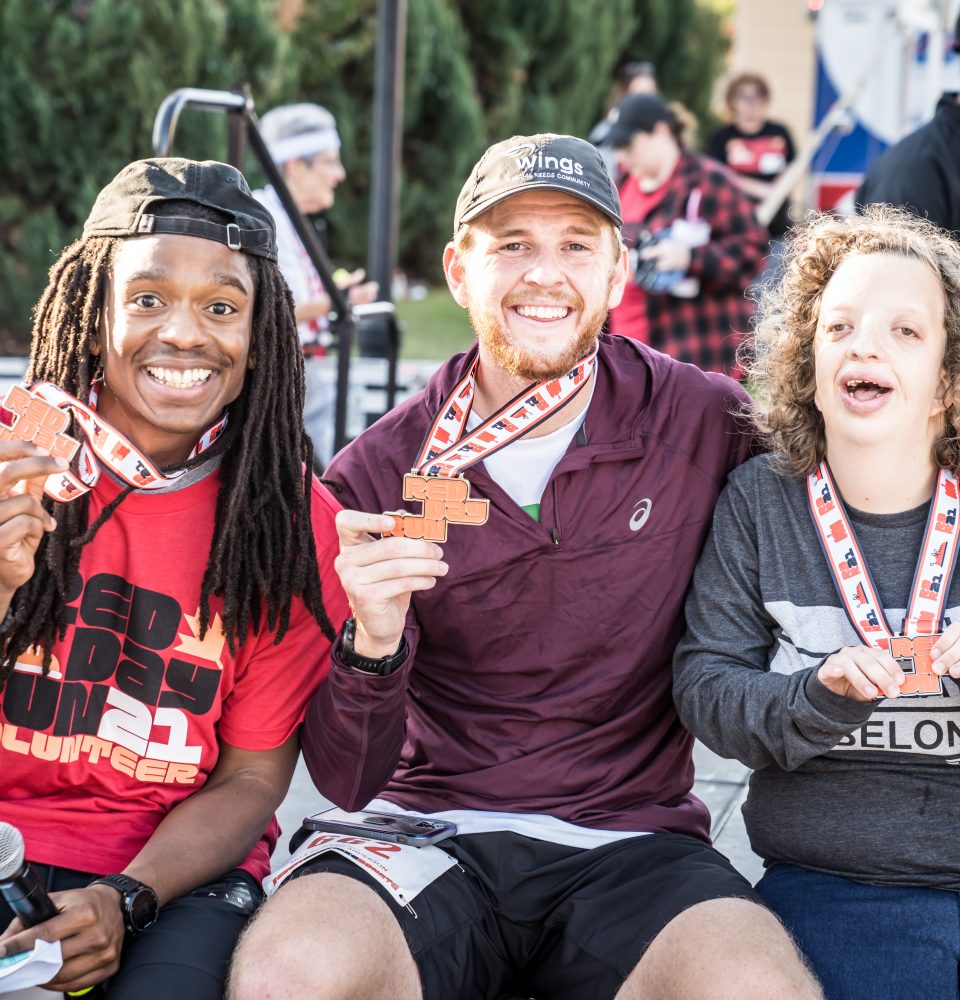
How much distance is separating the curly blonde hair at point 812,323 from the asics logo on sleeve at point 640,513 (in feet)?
0.99

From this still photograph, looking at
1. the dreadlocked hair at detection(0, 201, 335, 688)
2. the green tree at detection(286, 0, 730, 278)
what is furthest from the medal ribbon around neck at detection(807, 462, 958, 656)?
the green tree at detection(286, 0, 730, 278)

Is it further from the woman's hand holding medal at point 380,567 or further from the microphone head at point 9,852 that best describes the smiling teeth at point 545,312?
the microphone head at point 9,852

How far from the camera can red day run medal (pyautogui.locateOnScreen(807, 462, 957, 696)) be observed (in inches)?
107

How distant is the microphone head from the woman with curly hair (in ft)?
4.26

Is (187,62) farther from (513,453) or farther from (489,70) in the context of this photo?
(513,453)

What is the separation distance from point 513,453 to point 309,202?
5.10m

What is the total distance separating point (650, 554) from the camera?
3008mm

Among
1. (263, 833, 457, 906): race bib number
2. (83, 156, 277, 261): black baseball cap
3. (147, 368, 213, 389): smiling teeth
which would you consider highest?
(83, 156, 277, 261): black baseball cap

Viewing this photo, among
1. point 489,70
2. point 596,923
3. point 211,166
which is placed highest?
point 489,70

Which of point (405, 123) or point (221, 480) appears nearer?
point (221, 480)

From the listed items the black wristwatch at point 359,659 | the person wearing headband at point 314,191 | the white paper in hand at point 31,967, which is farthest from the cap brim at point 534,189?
the person wearing headband at point 314,191

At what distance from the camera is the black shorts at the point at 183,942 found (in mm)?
2490

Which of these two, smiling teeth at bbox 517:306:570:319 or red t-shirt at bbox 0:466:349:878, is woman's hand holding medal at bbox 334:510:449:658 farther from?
smiling teeth at bbox 517:306:570:319

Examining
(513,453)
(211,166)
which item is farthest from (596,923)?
(211,166)
